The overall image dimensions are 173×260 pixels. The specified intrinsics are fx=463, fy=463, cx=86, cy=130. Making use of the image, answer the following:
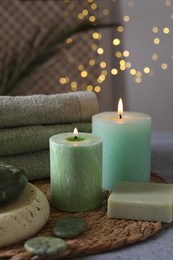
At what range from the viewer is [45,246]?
1.46ft

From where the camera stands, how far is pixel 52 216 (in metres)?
0.54

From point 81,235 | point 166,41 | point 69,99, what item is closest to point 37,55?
point 69,99

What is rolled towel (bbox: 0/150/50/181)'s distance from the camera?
664 millimetres

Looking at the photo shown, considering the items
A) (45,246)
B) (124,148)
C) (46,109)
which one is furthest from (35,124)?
(45,246)

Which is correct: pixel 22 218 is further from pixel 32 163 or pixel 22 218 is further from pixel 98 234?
pixel 32 163

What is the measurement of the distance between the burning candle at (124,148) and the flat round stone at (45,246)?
0.60 ft

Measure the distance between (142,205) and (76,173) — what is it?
0.09 meters

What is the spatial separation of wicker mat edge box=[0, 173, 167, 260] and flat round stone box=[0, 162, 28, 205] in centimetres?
5

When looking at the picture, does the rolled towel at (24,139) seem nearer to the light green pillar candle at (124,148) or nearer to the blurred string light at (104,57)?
the light green pillar candle at (124,148)

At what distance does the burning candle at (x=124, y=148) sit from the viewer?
617 millimetres

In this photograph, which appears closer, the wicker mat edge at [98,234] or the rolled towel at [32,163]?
the wicker mat edge at [98,234]

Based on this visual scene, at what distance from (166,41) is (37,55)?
55 centimetres

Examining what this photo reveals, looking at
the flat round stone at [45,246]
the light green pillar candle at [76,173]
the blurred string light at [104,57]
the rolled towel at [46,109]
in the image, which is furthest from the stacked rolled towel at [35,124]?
the blurred string light at [104,57]

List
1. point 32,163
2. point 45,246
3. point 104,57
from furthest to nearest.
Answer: point 104,57, point 32,163, point 45,246
